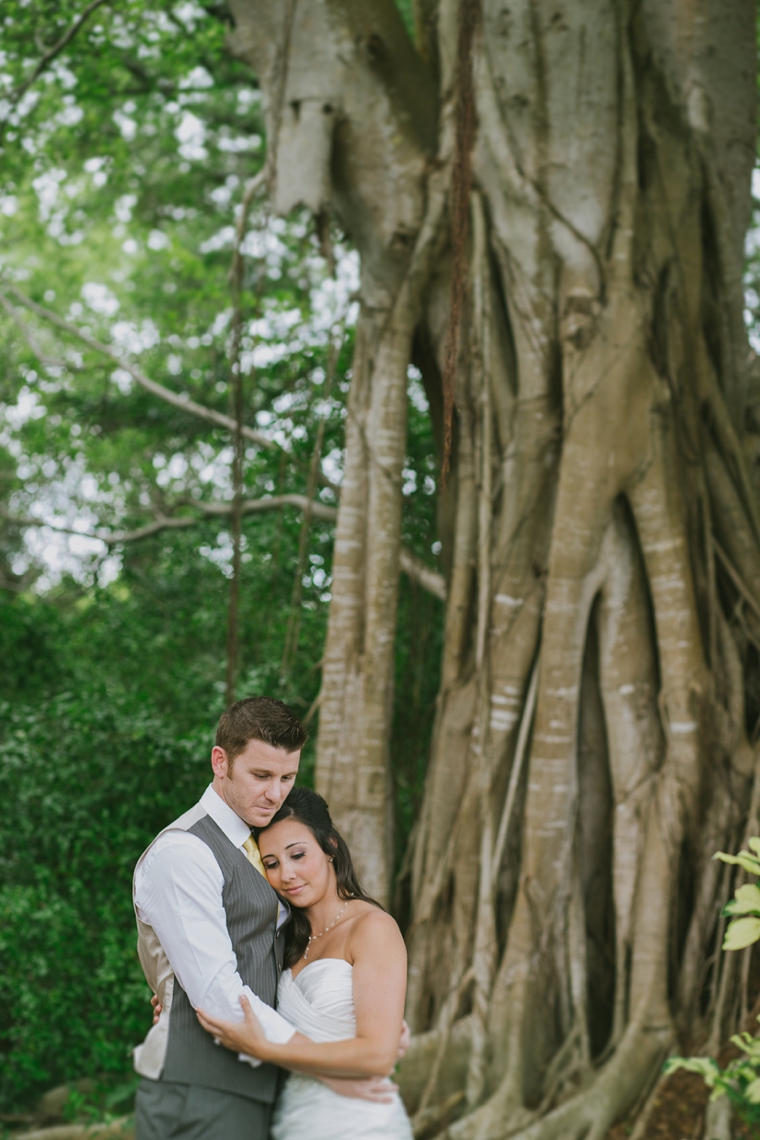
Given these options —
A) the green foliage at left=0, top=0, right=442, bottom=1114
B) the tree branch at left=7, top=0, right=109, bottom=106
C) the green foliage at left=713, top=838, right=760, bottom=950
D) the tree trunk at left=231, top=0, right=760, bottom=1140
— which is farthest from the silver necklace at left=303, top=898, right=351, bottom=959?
the tree branch at left=7, top=0, right=109, bottom=106

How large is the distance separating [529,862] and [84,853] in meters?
2.27

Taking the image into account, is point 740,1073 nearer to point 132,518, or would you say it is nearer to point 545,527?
point 545,527

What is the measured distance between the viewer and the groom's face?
1757mm

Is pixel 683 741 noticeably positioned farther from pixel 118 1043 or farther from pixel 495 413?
pixel 118 1043

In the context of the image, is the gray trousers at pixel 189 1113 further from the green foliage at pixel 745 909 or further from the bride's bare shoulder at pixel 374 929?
the green foliage at pixel 745 909

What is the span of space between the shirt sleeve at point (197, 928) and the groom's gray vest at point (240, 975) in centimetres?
4

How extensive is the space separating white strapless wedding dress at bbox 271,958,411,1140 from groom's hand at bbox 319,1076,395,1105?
14 mm

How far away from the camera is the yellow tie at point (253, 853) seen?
1.84 m

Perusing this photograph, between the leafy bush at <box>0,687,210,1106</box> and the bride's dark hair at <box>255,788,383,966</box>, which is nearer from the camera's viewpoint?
the bride's dark hair at <box>255,788,383,966</box>

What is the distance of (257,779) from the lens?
177 centimetres

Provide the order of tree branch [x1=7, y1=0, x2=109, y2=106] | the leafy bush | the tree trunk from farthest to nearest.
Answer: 1. tree branch [x1=7, y1=0, x2=109, y2=106]
2. the leafy bush
3. the tree trunk

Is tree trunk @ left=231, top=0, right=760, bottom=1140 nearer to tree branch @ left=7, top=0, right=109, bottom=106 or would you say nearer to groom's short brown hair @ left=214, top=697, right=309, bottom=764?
tree branch @ left=7, top=0, right=109, bottom=106

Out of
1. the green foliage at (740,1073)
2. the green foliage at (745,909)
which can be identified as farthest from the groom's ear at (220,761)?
the green foliage at (740,1073)

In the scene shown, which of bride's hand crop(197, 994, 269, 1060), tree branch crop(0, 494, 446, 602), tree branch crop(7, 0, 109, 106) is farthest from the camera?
tree branch crop(0, 494, 446, 602)
